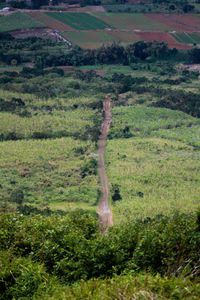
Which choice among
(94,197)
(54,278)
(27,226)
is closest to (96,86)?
(94,197)

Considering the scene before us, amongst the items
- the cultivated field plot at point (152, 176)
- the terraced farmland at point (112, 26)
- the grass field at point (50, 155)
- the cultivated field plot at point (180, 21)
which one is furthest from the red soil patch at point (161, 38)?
the cultivated field plot at point (152, 176)

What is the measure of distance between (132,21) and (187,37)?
33.2 ft

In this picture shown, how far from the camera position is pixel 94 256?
15023mm

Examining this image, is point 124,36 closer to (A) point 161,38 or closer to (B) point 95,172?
(A) point 161,38

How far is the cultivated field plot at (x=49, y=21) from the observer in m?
77.0

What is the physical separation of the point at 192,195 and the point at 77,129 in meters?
15.8

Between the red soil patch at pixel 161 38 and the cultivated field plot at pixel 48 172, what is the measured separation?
42.8 meters

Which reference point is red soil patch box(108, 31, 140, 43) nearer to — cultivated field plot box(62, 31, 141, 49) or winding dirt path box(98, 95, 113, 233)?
cultivated field plot box(62, 31, 141, 49)

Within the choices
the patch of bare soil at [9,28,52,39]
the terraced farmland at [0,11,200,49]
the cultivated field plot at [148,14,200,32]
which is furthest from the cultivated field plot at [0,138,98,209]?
the cultivated field plot at [148,14,200,32]

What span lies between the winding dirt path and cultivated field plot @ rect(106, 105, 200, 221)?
0.46m

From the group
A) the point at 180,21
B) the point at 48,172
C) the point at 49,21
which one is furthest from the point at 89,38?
the point at 48,172

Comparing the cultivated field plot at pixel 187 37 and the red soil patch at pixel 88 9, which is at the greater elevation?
the red soil patch at pixel 88 9

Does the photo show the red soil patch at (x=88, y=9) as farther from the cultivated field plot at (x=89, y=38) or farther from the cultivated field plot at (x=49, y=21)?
the cultivated field plot at (x=89, y=38)

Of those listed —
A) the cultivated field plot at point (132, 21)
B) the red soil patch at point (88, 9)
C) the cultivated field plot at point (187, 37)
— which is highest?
the red soil patch at point (88, 9)
